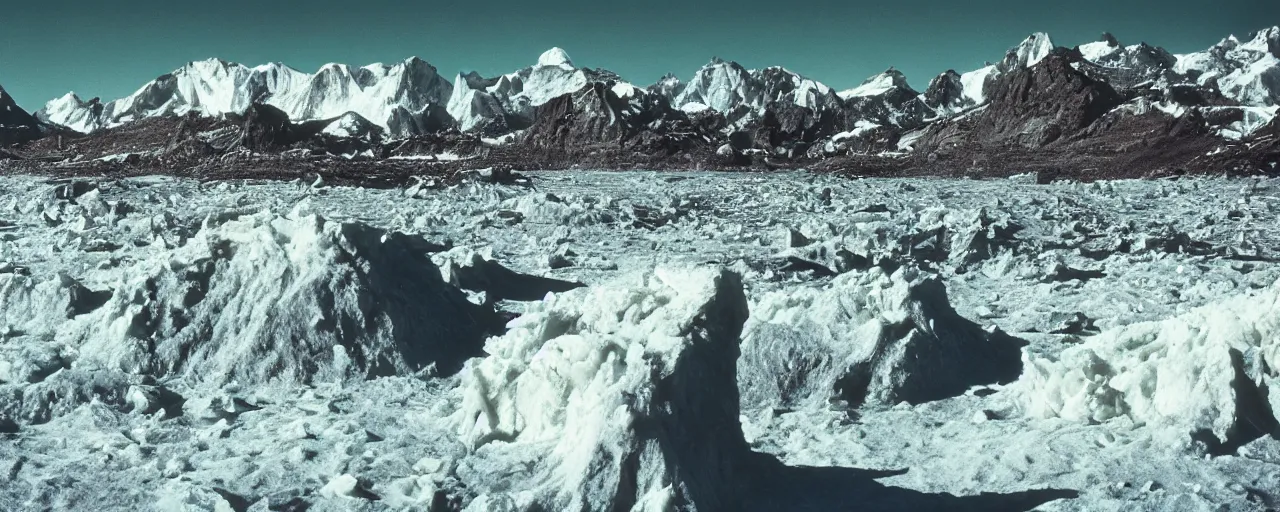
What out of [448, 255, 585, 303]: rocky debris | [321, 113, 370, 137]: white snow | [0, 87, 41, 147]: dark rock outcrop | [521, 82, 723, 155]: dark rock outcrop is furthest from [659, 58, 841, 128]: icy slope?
[448, 255, 585, 303]: rocky debris

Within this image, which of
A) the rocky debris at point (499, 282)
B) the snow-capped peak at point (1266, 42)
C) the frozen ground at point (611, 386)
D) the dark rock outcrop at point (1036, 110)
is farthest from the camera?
the snow-capped peak at point (1266, 42)

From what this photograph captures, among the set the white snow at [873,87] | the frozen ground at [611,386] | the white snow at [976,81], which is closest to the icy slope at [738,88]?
the white snow at [873,87]

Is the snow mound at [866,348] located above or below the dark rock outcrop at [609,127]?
below

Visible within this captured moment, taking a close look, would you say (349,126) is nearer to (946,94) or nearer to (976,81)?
(946,94)

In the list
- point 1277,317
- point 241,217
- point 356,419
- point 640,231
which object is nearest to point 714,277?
point 356,419

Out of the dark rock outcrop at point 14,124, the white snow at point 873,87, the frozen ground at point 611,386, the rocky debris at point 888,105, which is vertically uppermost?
the white snow at point 873,87

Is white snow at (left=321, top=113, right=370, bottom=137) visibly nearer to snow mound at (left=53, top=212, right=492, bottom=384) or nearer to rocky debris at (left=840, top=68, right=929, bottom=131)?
rocky debris at (left=840, top=68, right=929, bottom=131)

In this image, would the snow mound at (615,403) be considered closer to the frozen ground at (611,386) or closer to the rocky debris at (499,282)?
the frozen ground at (611,386)
